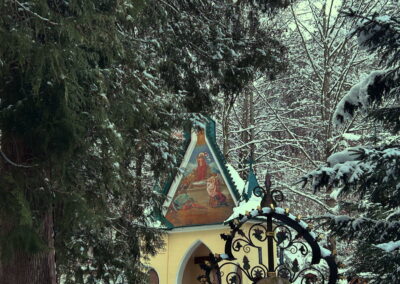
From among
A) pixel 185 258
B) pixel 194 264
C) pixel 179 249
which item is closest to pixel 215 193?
pixel 179 249

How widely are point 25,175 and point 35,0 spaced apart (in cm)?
170

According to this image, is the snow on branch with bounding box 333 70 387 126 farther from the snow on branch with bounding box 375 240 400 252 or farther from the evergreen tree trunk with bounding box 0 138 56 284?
the evergreen tree trunk with bounding box 0 138 56 284

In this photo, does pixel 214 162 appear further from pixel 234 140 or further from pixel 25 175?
pixel 25 175

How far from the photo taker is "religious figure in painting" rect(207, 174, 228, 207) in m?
16.0

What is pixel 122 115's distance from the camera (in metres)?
6.48

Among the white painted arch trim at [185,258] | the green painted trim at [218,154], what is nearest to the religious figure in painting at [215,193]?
the green painted trim at [218,154]

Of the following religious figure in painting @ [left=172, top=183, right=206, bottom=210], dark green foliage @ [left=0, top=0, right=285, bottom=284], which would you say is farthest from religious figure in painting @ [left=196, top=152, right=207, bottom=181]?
dark green foliage @ [left=0, top=0, right=285, bottom=284]

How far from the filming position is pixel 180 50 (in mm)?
8914

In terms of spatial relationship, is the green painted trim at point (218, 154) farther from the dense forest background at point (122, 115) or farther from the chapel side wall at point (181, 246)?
the dense forest background at point (122, 115)

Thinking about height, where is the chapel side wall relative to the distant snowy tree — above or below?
below

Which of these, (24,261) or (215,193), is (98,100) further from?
(215,193)

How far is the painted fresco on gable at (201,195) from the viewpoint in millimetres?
16047

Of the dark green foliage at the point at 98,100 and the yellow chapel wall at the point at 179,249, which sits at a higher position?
the dark green foliage at the point at 98,100

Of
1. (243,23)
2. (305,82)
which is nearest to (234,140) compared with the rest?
(305,82)
